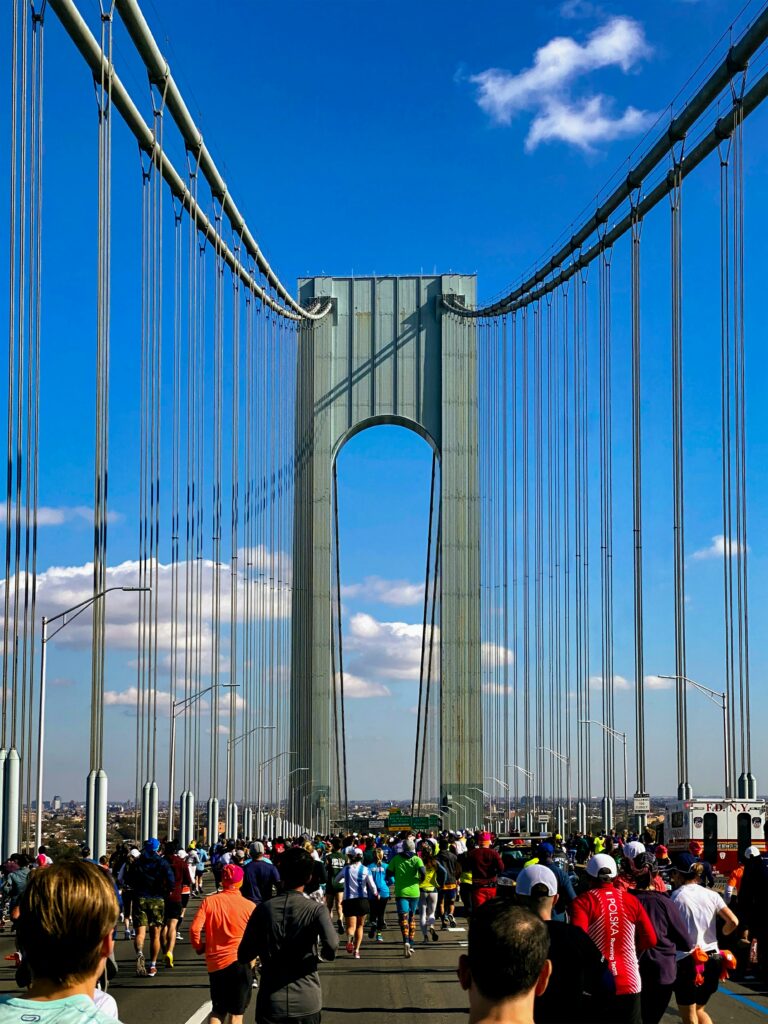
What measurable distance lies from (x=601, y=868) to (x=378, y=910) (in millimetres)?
11430

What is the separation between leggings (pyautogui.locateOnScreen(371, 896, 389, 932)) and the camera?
1819cm

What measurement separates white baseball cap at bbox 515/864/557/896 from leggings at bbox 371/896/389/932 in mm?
11419

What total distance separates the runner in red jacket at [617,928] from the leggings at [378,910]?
10.8 meters

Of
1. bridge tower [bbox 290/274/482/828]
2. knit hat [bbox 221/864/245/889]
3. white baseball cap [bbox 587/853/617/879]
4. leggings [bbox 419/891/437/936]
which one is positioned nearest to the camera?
white baseball cap [bbox 587/853/617/879]

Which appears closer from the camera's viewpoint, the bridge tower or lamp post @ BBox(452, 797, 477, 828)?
lamp post @ BBox(452, 797, 477, 828)

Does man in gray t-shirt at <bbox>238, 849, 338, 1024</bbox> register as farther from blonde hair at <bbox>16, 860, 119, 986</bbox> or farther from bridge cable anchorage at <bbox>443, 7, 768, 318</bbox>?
bridge cable anchorage at <bbox>443, 7, 768, 318</bbox>

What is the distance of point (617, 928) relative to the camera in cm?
732

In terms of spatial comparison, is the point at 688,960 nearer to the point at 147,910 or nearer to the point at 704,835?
the point at 147,910

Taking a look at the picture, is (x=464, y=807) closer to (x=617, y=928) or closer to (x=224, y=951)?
(x=224, y=951)

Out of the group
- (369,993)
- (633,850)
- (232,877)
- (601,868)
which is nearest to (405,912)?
(369,993)

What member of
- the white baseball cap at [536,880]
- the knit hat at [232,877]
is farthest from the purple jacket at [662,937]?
the knit hat at [232,877]

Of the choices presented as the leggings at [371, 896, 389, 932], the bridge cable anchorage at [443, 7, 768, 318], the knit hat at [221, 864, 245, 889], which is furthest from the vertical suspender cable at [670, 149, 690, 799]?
the knit hat at [221, 864, 245, 889]

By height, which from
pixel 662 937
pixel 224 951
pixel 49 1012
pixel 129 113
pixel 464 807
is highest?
pixel 129 113

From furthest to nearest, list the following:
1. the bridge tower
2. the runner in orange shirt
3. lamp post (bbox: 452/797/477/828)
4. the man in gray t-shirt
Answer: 1. the bridge tower
2. lamp post (bbox: 452/797/477/828)
3. the runner in orange shirt
4. the man in gray t-shirt
